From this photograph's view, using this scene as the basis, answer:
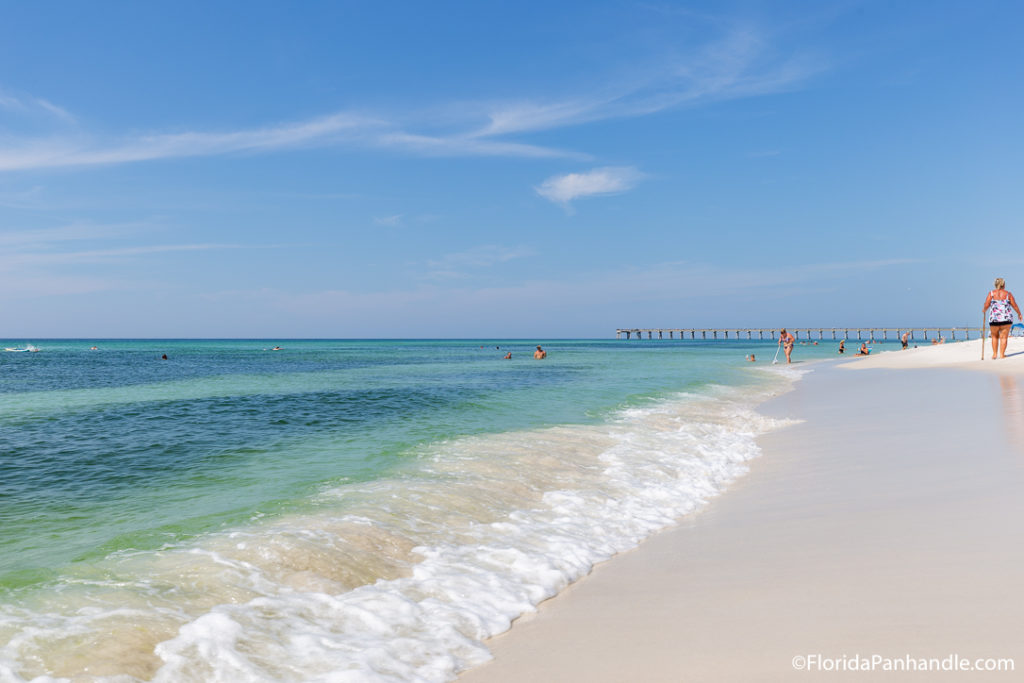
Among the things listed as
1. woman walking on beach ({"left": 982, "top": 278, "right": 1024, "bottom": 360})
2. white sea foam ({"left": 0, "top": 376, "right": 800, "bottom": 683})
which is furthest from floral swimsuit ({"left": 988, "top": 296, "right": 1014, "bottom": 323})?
white sea foam ({"left": 0, "top": 376, "right": 800, "bottom": 683})

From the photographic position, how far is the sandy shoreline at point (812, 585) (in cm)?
310

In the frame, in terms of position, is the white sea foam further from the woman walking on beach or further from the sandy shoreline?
the woman walking on beach

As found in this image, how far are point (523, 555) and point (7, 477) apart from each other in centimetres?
854

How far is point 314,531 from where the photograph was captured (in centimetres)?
565

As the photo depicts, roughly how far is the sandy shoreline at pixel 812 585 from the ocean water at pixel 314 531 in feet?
1.49

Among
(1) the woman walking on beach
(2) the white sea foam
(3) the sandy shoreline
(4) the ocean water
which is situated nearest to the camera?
(3) the sandy shoreline

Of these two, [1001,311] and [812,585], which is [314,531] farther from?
[1001,311]

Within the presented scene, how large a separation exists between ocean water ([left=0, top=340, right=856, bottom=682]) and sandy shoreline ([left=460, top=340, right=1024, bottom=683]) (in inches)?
17.8

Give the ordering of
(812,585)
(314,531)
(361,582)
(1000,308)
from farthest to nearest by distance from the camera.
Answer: (1000,308) < (314,531) < (361,582) < (812,585)

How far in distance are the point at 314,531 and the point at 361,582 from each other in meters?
1.21

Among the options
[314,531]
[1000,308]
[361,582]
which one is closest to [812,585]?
[361,582]

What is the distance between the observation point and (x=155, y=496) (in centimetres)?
750

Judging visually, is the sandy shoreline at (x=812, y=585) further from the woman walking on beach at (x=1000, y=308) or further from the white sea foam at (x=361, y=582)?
the woman walking on beach at (x=1000, y=308)

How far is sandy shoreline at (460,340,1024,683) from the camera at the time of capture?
310 cm
